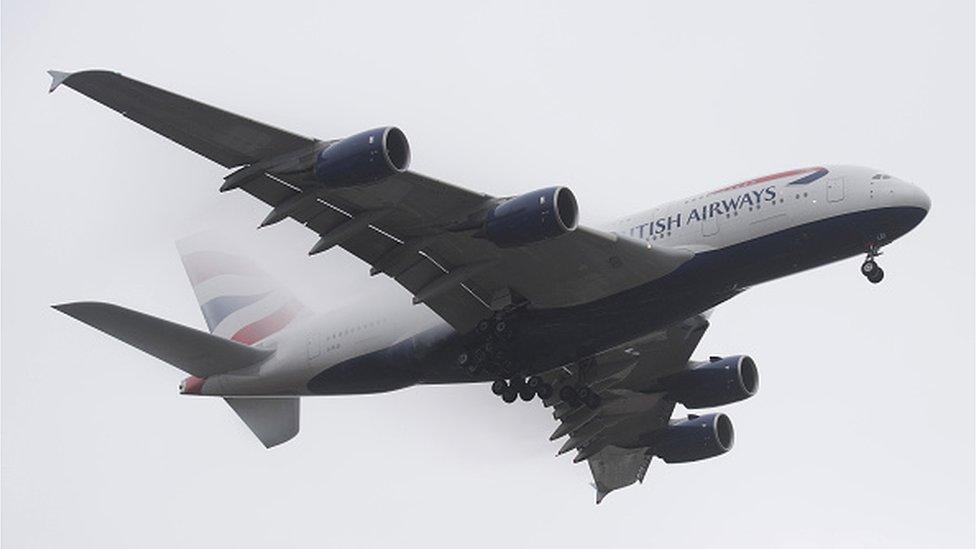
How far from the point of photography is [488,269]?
4009 centimetres


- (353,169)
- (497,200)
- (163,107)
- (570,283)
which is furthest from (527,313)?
(163,107)

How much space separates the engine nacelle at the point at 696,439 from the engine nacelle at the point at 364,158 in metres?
15.1

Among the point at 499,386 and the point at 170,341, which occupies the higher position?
the point at 170,341

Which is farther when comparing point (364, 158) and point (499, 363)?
point (499, 363)

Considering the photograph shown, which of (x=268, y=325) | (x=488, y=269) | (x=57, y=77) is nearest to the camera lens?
(x=57, y=77)

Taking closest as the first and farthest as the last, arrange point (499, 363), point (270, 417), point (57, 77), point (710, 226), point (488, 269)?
point (57, 77), point (710, 226), point (488, 269), point (499, 363), point (270, 417)

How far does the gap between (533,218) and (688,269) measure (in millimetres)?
4179

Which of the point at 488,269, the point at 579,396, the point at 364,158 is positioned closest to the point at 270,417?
the point at 579,396

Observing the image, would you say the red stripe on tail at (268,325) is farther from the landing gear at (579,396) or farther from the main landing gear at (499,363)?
the landing gear at (579,396)

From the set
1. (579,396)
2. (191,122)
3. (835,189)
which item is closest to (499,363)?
(579,396)

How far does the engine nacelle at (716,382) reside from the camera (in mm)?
44969

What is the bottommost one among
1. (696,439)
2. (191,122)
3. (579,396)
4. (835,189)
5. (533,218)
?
(696,439)

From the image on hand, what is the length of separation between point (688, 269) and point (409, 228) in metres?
6.15

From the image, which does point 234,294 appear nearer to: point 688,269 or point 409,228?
point 409,228
